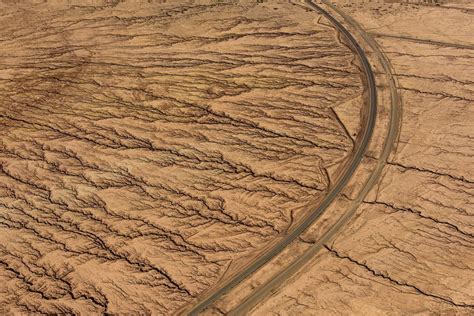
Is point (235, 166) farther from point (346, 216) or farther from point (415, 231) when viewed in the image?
point (415, 231)

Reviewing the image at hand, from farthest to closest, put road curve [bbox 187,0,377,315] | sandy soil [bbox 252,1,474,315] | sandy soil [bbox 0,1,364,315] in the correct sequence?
sandy soil [bbox 0,1,364,315], road curve [bbox 187,0,377,315], sandy soil [bbox 252,1,474,315]

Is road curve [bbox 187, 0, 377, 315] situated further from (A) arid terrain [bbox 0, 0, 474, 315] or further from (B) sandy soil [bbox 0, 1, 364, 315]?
(B) sandy soil [bbox 0, 1, 364, 315]

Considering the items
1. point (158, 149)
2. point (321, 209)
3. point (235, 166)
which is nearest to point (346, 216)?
point (321, 209)

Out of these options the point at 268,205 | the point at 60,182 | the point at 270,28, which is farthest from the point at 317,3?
the point at 60,182

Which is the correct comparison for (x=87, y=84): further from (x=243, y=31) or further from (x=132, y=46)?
(x=243, y=31)

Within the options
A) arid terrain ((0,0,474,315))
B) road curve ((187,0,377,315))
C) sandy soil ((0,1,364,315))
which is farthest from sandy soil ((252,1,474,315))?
road curve ((187,0,377,315))

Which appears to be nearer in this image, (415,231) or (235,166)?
(415,231)

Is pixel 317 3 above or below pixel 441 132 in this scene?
above
